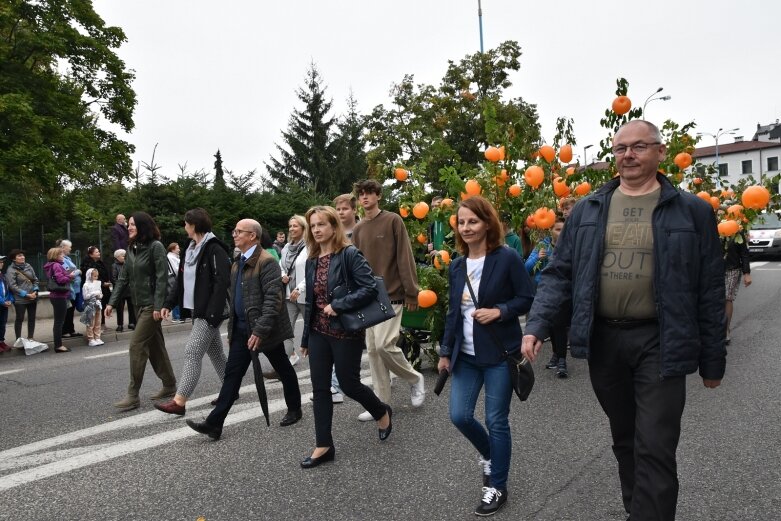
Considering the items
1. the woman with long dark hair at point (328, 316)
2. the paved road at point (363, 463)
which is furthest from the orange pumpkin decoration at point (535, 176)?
the woman with long dark hair at point (328, 316)

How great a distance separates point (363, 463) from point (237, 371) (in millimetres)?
1275

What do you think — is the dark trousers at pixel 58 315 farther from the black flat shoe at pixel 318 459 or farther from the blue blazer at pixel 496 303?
the blue blazer at pixel 496 303

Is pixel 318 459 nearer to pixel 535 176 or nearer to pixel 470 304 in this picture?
pixel 470 304

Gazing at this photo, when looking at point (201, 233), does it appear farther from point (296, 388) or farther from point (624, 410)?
point (624, 410)

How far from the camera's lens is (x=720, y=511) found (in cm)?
345

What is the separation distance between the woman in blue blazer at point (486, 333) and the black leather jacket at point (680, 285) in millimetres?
768

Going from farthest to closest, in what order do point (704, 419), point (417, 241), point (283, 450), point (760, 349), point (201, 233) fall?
point (760, 349), point (417, 241), point (201, 233), point (704, 419), point (283, 450)

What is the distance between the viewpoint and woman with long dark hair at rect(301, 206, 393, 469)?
14.6 ft

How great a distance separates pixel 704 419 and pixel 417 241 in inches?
136

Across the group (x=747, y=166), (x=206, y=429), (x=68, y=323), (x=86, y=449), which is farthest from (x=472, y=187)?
(x=747, y=166)

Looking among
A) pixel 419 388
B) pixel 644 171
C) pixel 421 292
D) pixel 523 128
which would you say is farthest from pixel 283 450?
pixel 523 128

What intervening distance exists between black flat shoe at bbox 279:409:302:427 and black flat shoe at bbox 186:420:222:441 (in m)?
0.53

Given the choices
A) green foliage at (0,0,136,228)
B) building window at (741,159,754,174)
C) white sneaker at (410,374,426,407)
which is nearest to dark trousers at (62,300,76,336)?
green foliage at (0,0,136,228)

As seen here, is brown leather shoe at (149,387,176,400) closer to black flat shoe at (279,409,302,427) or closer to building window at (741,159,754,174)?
black flat shoe at (279,409,302,427)
